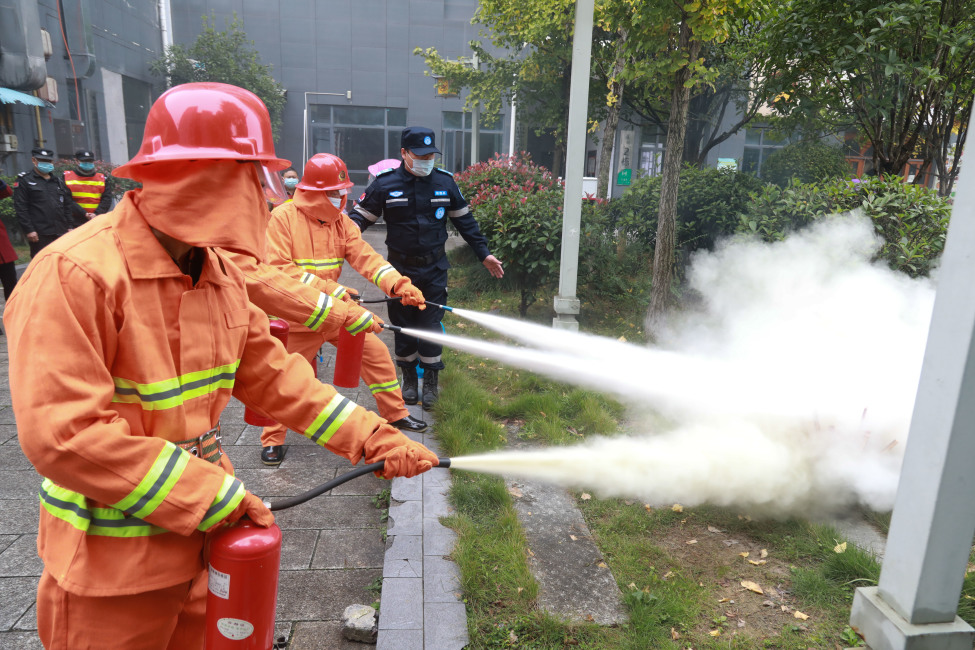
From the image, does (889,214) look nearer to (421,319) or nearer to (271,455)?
(421,319)

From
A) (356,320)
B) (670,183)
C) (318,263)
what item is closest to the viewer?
(356,320)

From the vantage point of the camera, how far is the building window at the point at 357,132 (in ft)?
81.9

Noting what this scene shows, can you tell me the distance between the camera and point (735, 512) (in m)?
3.92

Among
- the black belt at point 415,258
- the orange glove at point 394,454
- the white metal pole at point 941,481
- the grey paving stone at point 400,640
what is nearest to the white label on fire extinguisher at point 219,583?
the orange glove at point 394,454

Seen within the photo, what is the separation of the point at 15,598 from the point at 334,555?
1.47 meters

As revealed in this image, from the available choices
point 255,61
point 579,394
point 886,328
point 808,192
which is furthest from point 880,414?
point 255,61

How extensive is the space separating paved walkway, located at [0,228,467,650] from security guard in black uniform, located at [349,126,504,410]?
944 mm

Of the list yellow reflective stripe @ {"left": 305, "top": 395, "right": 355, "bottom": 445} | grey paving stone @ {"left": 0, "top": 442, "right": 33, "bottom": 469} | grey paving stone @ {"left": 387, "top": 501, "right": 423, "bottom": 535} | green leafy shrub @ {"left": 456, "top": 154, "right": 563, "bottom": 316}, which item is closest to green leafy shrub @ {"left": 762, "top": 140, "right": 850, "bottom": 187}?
green leafy shrub @ {"left": 456, "top": 154, "right": 563, "bottom": 316}

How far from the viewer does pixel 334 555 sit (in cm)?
355

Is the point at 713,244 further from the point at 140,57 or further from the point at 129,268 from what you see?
Result: the point at 140,57

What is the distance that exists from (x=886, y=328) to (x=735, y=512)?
2.14 meters

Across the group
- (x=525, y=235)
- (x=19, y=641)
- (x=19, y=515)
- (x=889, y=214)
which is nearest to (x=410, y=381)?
(x=19, y=515)

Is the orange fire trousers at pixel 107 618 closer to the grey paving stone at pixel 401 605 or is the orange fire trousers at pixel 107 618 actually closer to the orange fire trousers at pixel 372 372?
the grey paving stone at pixel 401 605

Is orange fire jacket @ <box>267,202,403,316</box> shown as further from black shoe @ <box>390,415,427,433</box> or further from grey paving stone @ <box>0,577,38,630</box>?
grey paving stone @ <box>0,577,38,630</box>
